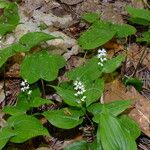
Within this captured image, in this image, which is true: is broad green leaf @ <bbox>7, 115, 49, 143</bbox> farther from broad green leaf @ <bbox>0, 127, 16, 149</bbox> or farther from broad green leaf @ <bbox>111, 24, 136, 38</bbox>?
broad green leaf @ <bbox>111, 24, 136, 38</bbox>

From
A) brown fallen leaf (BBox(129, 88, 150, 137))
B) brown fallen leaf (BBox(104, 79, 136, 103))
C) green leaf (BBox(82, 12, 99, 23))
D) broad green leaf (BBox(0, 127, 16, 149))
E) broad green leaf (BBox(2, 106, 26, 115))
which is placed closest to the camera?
broad green leaf (BBox(0, 127, 16, 149))

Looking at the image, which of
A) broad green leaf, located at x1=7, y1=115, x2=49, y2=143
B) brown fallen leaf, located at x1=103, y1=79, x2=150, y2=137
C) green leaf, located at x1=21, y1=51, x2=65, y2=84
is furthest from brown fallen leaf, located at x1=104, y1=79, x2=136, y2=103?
broad green leaf, located at x1=7, y1=115, x2=49, y2=143

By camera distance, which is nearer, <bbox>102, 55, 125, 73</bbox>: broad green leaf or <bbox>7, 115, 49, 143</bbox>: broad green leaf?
<bbox>7, 115, 49, 143</bbox>: broad green leaf

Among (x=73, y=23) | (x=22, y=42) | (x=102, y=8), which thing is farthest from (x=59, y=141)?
(x=102, y=8)

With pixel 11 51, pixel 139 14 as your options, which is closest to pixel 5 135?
pixel 11 51

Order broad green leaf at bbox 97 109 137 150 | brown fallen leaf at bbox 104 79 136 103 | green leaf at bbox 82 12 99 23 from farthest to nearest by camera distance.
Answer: green leaf at bbox 82 12 99 23, brown fallen leaf at bbox 104 79 136 103, broad green leaf at bbox 97 109 137 150

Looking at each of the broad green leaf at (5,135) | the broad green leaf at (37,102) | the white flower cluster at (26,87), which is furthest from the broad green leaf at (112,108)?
the broad green leaf at (5,135)

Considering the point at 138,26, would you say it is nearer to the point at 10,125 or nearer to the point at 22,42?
the point at 22,42

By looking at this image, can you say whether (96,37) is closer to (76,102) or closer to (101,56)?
(101,56)
